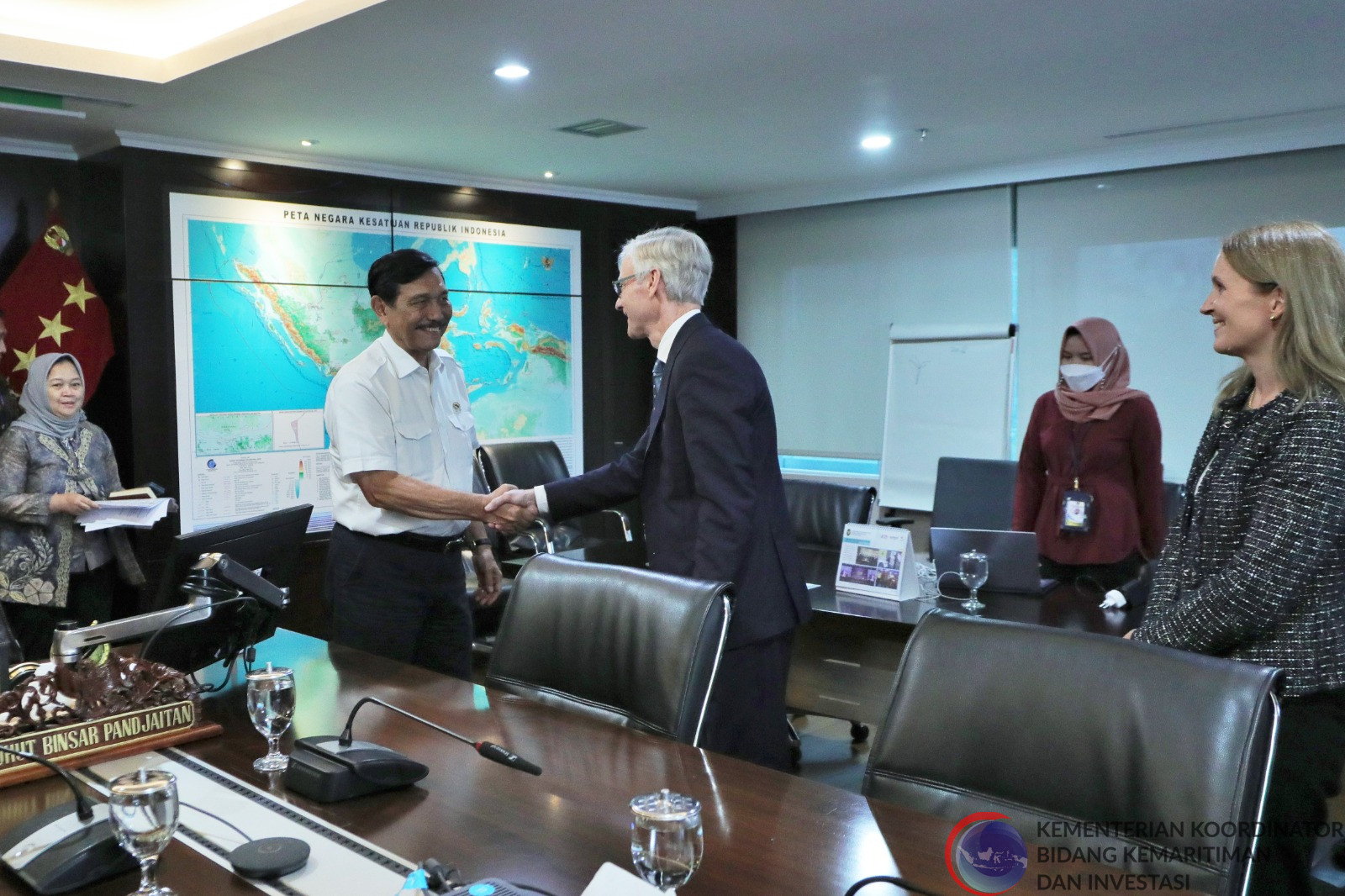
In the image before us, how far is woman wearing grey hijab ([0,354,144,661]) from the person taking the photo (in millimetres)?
4129

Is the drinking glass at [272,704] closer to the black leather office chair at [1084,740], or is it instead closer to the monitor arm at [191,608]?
the monitor arm at [191,608]

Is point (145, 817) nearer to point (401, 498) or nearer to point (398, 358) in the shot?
point (401, 498)

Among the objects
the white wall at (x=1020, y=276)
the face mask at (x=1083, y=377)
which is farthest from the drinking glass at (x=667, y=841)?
the white wall at (x=1020, y=276)

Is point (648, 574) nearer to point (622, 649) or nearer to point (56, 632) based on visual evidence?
point (622, 649)

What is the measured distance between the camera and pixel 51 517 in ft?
13.7

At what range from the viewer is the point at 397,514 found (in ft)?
8.96

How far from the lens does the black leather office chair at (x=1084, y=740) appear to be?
4.18 ft

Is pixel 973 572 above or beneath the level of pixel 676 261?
beneath

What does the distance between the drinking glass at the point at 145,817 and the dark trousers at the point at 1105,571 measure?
10.4 feet

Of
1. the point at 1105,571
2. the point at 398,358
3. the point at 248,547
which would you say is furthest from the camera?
the point at 1105,571

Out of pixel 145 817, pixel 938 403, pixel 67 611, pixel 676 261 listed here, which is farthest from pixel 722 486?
pixel 938 403

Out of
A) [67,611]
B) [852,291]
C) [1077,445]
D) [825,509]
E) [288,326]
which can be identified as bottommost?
[67,611]

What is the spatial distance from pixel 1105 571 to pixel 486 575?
7.00ft

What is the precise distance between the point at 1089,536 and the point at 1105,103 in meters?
2.04
